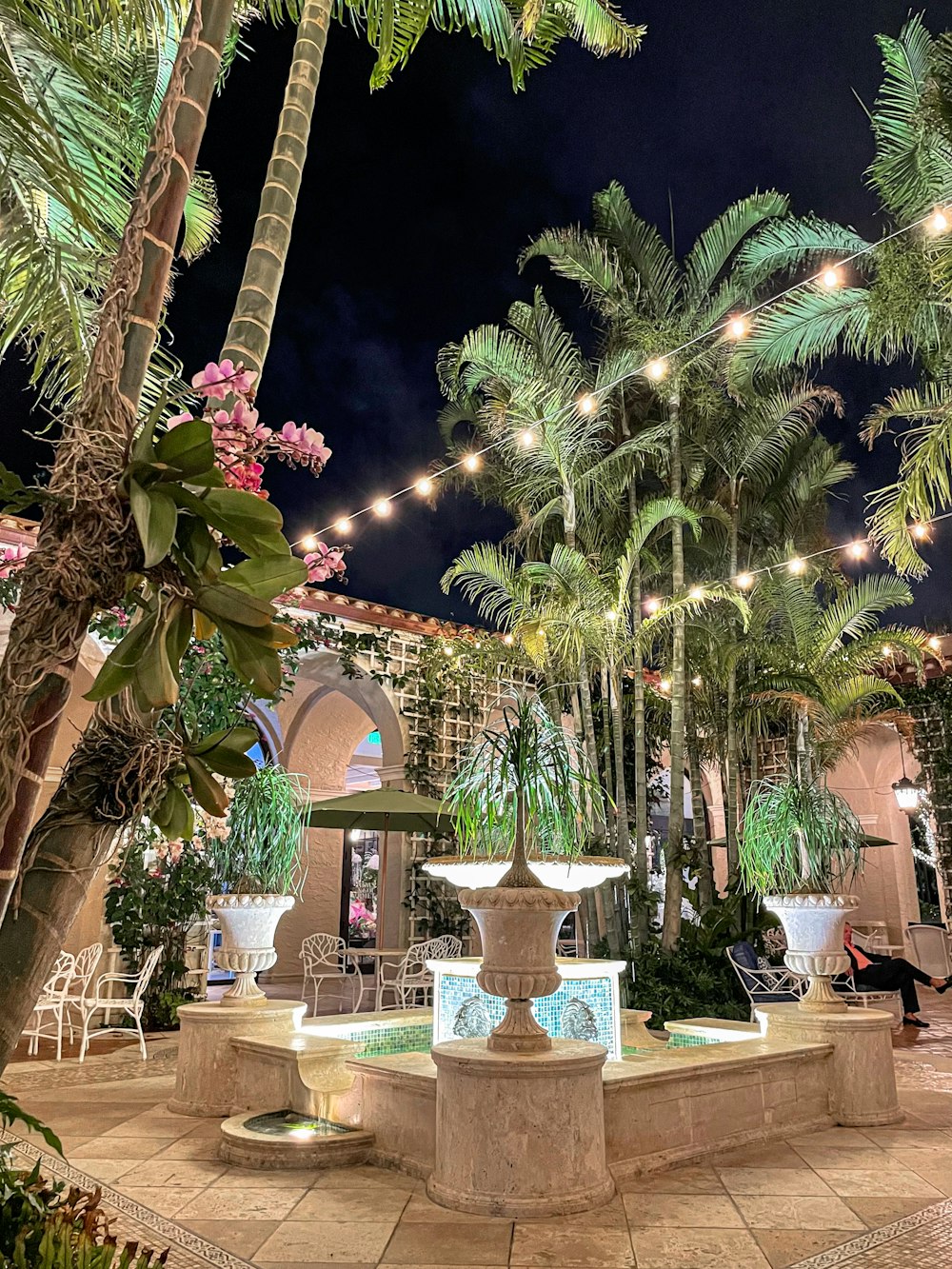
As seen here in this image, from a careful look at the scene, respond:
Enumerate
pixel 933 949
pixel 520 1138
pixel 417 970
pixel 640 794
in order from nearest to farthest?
pixel 520 1138
pixel 640 794
pixel 417 970
pixel 933 949

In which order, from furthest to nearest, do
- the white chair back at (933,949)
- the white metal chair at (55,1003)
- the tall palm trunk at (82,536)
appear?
1. the white chair back at (933,949)
2. the white metal chair at (55,1003)
3. the tall palm trunk at (82,536)

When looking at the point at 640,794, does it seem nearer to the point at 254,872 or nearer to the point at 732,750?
the point at 732,750

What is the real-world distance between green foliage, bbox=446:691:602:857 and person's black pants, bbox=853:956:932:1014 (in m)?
6.13

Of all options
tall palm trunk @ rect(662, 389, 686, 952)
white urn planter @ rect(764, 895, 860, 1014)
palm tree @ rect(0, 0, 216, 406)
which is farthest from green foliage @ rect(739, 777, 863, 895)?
palm tree @ rect(0, 0, 216, 406)

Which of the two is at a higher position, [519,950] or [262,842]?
[262,842]

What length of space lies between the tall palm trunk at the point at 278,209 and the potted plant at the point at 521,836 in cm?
263

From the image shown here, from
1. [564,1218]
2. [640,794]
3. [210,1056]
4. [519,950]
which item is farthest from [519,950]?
[640,794]

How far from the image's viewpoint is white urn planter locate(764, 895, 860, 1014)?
5930mm

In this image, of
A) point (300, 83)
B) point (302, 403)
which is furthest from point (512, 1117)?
point (302, 403)

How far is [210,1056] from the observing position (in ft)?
18.7

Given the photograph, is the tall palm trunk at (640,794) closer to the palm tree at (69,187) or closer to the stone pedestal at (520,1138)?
the stone pedestal at (520,1138)

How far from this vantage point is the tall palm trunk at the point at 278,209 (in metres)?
2.15

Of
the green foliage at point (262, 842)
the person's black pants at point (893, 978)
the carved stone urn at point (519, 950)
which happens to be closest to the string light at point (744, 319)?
the carved stone urn at point (519, 950)

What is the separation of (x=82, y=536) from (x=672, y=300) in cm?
1054
